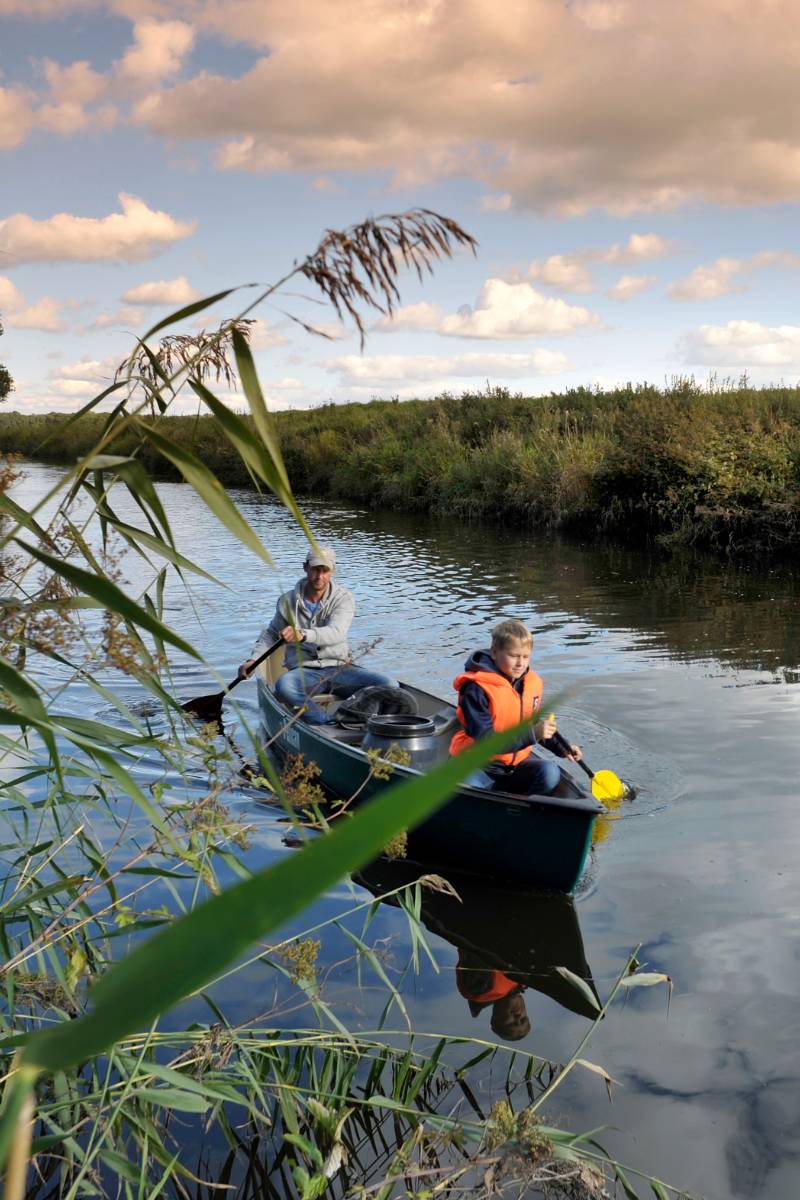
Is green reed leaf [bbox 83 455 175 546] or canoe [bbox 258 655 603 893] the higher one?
green reed leaf [bbox 83 455 175 546]

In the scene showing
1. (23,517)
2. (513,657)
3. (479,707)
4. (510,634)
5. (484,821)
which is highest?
(23,517)

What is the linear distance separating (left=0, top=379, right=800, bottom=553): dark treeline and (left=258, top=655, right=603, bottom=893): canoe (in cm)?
492

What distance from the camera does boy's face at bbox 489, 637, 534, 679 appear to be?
19.2ft

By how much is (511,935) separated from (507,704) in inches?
50.4

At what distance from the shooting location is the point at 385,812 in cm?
60

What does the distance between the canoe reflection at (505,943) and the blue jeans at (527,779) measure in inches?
22.9

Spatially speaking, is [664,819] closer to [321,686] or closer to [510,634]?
[510,634]

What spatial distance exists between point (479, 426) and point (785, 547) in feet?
44.0

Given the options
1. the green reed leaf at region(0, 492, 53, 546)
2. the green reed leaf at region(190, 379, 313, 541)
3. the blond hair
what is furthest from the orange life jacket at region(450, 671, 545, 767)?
the green reed leaf at region(190, 379, 313, 541)

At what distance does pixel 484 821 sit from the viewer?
5.62 metres

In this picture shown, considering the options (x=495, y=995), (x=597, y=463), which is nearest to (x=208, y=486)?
(x=495, y=995)

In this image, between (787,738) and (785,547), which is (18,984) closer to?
(787,738)

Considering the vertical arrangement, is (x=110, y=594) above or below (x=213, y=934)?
above

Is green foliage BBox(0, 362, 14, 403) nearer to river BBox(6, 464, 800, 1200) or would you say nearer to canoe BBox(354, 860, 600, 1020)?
river BBox(6, 464, 800, 1200)
